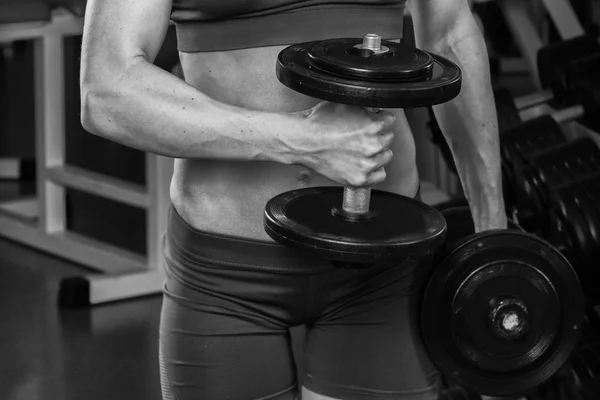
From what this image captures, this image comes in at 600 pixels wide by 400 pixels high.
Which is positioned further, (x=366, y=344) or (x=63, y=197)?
(x=63, y=197)

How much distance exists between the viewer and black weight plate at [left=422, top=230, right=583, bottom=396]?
3.69ft

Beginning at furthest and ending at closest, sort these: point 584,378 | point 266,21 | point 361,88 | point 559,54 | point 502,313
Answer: point 559,54 < point 584,378 < point 502,313 < point 266,21 < point 361,88

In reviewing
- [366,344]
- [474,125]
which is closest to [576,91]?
[474,125]

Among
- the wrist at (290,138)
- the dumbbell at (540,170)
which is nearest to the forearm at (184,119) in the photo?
the wrist at (290,138)

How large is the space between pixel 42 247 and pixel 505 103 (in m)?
1.42

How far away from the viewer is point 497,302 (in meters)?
1.14

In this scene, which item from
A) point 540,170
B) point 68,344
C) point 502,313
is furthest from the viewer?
point 68,344

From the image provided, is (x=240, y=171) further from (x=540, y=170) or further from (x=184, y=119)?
(x=540, y=170)

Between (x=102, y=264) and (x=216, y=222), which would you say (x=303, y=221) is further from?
(x=102, y=264)

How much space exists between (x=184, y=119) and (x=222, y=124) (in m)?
0.03

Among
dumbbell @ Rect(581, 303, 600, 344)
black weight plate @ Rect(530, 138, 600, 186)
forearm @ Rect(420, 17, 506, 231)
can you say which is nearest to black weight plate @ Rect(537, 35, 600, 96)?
black weight plate @ Rect(530, 138, 600, 186)

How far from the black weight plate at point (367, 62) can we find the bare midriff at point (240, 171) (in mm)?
90

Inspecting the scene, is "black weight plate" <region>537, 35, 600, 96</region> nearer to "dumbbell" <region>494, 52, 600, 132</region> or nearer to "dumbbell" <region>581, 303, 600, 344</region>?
"dumbbell" <region>494, 52, 600, 132</region>

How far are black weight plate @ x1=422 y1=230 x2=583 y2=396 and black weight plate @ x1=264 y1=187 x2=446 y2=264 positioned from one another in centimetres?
12
